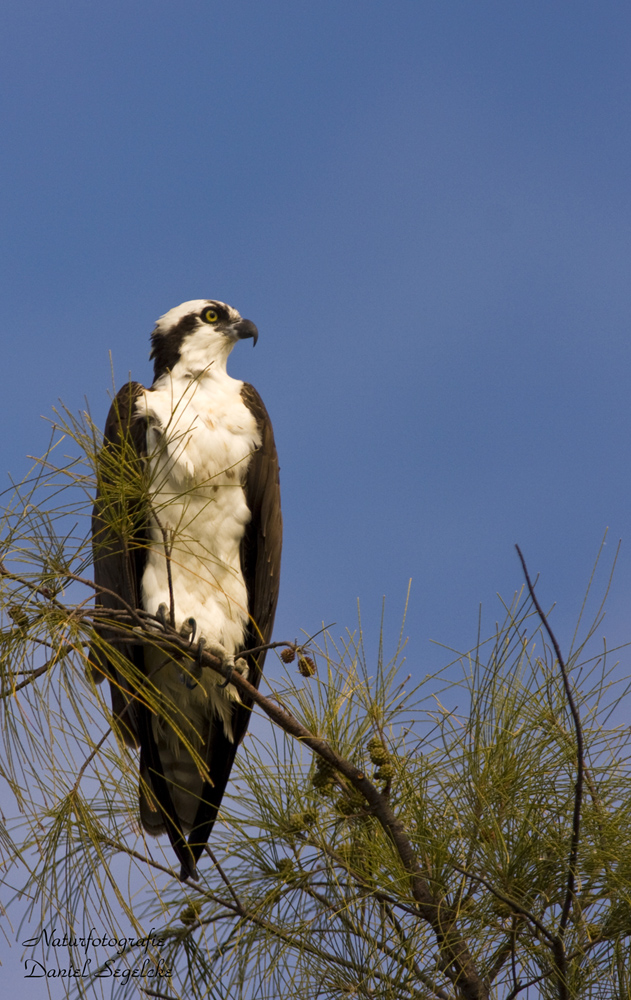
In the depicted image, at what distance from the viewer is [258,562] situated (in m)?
4.48

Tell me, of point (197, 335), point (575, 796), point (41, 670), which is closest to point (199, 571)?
point (197, 335)

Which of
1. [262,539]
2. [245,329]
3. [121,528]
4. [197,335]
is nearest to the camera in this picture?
[121,528]

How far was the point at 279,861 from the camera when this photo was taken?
3096 millimetres

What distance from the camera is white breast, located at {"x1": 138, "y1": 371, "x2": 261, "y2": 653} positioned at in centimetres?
414

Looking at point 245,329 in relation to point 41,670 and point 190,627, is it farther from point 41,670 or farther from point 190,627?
point 41,670

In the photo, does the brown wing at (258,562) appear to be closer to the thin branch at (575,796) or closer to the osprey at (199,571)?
the osprey at (199,571)

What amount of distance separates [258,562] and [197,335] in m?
1.24

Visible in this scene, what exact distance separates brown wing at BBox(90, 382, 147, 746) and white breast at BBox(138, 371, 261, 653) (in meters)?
0.09

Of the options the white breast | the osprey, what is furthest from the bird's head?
the white breast

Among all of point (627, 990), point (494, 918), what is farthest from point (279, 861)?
point (627, 990)

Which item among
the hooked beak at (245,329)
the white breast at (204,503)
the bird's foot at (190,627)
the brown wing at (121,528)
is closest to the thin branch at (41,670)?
the brown wing at (121,528)

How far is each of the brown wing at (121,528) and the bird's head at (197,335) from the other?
18.9 inches

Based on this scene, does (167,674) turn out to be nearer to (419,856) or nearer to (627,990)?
(419,856)

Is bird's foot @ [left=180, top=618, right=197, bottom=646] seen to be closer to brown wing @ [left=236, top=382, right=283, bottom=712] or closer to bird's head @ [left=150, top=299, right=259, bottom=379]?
brown wing @ [left=236, top=382, right=283, bottom=712]
